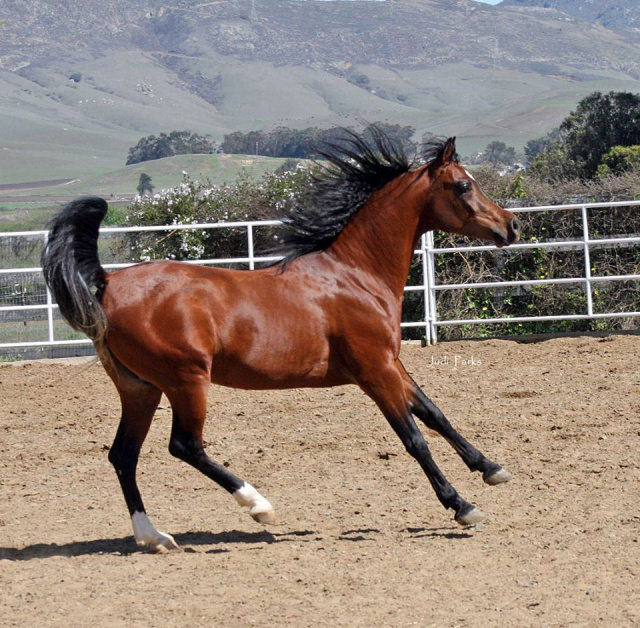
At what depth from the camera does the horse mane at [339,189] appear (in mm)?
5367

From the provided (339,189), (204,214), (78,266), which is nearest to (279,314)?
(339,189)

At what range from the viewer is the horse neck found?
5285 mm

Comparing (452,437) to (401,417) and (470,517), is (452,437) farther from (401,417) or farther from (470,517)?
(470,517)

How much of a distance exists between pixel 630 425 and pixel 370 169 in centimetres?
281

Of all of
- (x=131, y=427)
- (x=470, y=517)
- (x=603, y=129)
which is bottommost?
(x=470, y=517)

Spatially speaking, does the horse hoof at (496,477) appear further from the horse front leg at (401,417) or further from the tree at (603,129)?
the tree at (603,129)

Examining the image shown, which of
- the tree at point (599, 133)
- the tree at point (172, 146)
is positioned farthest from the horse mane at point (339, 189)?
the tree at point (172, 146)

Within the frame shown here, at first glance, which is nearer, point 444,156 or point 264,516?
point 264,516

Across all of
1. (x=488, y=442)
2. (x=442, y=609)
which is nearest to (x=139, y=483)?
(x=488, y=442)

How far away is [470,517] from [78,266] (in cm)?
234

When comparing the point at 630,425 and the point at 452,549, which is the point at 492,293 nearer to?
the point at 630,425

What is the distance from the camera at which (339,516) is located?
5.32 metres

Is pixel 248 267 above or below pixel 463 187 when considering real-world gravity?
below

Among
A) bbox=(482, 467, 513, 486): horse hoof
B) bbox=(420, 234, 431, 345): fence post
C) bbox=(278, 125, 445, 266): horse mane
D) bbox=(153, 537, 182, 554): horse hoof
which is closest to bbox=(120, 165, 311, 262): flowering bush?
bbox=(420, 234, 431, 345): fence post
